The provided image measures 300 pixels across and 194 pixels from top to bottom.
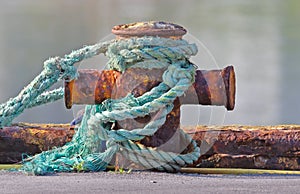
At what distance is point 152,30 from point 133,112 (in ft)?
1.51

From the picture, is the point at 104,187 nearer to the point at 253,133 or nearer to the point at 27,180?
the point at 27,180

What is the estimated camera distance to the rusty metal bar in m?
4.82

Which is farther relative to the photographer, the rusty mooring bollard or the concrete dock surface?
the rusty mooring bollard

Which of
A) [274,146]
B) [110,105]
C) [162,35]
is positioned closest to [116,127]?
[110,105]

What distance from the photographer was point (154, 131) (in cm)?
474

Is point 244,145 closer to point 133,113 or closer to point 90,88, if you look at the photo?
point 133,113

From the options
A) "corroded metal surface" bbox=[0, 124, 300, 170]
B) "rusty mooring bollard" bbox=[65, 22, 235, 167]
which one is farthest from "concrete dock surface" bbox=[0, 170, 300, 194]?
"corroded metal surface" bbox=[0, 124, 300, 170]

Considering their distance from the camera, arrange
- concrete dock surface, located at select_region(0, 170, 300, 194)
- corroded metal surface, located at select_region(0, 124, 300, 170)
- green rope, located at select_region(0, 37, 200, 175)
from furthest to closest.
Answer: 1. corroded metal surface, located at select_region(0, 124, 300, 170)
2. green rope, located at select_region(0, 37, 200, 175)
3. concrete dock surface, located at select_region(0, 170, 300, 194)

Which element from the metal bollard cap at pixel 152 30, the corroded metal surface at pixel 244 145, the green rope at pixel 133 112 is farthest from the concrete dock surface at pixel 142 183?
the metal bollard cap at pixel 152 30

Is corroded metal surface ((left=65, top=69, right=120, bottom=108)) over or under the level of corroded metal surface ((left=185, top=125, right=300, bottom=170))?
over

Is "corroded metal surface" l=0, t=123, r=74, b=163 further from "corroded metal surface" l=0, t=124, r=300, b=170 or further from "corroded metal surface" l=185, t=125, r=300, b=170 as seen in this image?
"corroded metal surface" l=185, t=125, r=300, b=170

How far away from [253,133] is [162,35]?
2.84 ft

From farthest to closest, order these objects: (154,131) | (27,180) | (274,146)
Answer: (274,146)
(154,131)
(27,180)

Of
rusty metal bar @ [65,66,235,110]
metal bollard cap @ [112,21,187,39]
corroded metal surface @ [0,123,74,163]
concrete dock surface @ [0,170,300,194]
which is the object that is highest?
metal bollard cap @ [112,21,187,39]
